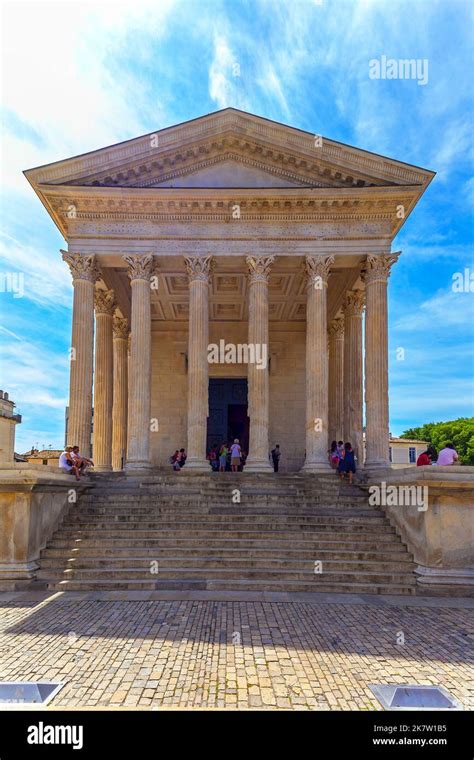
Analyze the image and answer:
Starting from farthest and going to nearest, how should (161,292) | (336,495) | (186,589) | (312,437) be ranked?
(161,292) → (312,437) → (336,495) → (186,589)

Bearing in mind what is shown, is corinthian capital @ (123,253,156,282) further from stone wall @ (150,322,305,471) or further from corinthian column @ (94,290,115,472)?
stone wall @ (150,322,305,471)

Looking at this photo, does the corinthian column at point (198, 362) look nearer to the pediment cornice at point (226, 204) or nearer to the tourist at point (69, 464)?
the pediment cornice at point (226, 204)

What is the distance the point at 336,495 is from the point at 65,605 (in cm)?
873

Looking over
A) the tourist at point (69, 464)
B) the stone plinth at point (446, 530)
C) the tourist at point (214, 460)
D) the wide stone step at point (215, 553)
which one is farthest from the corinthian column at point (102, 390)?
the stone plinth at point (446, 530)

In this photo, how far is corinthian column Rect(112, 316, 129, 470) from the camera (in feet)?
81.4

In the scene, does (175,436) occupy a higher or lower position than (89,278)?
lower

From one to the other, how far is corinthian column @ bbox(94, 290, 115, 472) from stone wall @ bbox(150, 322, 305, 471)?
4.18 m

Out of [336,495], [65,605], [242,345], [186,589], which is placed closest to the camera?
[65,605]

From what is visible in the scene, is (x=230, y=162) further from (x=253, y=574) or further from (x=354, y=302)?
(x=253, y=574)

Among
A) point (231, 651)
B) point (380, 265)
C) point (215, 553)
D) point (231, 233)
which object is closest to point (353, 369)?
point (380, 265)

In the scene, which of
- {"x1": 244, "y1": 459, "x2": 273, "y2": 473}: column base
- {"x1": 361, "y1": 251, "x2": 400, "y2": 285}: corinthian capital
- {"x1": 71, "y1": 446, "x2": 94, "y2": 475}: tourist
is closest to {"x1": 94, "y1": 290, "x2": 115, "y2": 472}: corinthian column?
{"x1": 71, "y1": 446, "x2": 94, "y2": 475}: tourist
